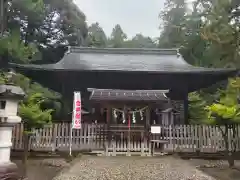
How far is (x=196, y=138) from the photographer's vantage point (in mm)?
12398

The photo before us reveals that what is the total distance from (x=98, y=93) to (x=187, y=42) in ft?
81.9

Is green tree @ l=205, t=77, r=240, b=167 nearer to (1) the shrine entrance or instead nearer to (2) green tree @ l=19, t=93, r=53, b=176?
(1) the shrine entrance

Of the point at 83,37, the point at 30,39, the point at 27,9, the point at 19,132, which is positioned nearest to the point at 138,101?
the point at 19,132

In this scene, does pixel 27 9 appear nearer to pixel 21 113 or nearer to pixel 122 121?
pixel 122 121

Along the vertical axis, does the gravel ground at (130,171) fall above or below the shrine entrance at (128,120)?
below

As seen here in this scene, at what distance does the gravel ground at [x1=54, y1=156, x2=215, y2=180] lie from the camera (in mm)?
7891

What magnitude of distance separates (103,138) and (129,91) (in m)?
3.19

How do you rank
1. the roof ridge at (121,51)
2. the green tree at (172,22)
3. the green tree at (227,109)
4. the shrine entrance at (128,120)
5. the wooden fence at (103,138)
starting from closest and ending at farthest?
the green tree at (227,109), the wooden fence at (103,138), the shrine entrance at (128,120), the roof ridge at (121,51), the green tree at (172,22)

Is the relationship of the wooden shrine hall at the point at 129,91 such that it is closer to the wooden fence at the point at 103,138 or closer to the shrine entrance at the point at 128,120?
the shrine entrance at the point at 128,120

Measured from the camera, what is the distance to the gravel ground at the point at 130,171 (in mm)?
7891

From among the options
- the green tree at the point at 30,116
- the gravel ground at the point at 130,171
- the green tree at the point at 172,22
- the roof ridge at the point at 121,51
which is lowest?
the gravel ground at the point at 130,171

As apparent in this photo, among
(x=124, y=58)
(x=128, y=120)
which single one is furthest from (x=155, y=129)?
(x=124, y=58)

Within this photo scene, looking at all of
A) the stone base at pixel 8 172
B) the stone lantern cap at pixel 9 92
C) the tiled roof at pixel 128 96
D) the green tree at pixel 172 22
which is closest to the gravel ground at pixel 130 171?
the stone base at pixel 8 172

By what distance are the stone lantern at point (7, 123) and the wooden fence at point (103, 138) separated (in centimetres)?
627
